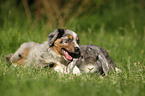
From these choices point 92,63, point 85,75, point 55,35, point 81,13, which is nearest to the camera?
point 85,75

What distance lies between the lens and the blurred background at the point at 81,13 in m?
9.03

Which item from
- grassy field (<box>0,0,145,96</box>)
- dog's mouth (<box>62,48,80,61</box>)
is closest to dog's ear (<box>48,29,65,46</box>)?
dog's mouth (<box>62,48,80,61</box>)

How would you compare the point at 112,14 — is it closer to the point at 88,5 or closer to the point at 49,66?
the point at 88,5

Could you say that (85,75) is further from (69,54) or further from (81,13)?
(81,13)

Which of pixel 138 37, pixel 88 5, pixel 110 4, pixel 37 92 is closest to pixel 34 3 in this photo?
pixel 88 5

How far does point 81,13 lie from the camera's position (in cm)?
1145

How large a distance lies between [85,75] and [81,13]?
23.9 feet

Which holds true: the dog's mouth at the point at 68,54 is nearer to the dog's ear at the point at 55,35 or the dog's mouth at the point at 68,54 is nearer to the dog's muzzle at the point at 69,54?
the dog's muzzle at the point at 69,54

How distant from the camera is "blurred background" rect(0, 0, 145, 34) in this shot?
29.6ft

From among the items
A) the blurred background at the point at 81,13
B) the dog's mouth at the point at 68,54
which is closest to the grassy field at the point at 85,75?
the blurred background at the point at 81,13

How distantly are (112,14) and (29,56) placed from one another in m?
5.95

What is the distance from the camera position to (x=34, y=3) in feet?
40.4

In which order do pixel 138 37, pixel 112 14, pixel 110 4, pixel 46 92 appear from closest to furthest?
pixel 46 92
pixel 138 37
pixel 112 14
pixel 110 4

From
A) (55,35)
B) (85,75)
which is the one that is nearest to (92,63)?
Answer: (85,75)
